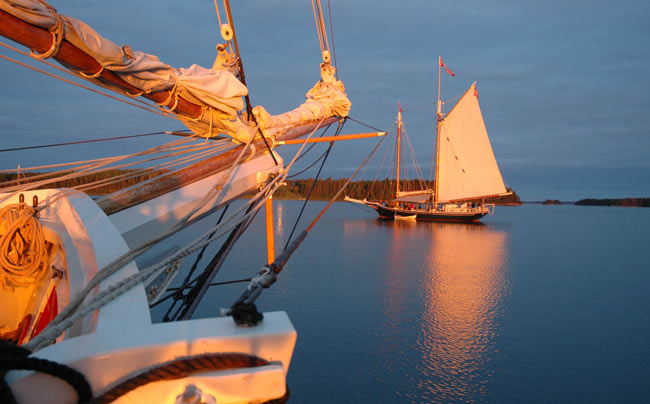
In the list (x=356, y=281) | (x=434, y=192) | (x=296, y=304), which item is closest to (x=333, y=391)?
(x=296, y=304)

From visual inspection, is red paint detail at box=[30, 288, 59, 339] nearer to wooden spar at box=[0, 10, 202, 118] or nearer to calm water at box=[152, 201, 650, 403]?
wooden spar at box=[0, 10, 202, 118]

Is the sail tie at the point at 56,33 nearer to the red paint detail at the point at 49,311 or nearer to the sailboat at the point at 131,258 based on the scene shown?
the sailboat at the point at 131,258

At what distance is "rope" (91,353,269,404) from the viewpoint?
4.03 ft

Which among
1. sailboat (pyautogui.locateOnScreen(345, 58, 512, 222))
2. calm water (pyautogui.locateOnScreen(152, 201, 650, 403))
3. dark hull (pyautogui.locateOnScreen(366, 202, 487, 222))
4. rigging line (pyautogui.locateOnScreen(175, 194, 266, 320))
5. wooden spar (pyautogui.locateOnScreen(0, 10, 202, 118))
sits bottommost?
calm water (pyautogui.locateOnScreen(152, 201, 650, 403))

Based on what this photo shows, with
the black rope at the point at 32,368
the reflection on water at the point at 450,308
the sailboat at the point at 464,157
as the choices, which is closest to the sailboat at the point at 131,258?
the black rope at the point at 32,368

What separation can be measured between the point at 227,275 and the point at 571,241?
24.0m

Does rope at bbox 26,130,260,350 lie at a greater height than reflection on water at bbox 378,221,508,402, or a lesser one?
greater

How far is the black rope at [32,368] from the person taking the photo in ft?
3.41

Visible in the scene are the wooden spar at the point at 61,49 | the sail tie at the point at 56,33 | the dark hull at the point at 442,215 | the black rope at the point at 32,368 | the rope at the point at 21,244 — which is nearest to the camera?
the black rope at the point at 32,368

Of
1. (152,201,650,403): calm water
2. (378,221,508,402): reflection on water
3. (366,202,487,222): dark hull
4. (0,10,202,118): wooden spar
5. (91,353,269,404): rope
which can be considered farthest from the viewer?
(366,202,487,222): dark hull

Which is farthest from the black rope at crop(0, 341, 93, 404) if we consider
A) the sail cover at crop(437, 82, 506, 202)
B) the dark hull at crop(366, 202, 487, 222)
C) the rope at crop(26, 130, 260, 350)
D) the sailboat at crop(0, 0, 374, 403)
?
the dark hull at crop(366, 202, 487, 222)

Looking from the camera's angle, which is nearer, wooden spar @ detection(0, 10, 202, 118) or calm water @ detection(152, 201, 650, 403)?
wooden spar @ detection(0, 10, 202, 118)

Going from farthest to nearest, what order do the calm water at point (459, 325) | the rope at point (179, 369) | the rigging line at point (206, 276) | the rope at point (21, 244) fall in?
1. the calm water at point (459, 325)
2. the rigging line at point (206, 276)
3. the rope at point (21, 244)
4. the rope at point (179, 369)

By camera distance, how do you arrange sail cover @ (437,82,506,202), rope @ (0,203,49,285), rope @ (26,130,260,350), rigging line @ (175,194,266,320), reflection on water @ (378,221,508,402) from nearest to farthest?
rope @ (26,130,260,350), rope @ (0,203,49,285), rigging line @ (175,194,266,320), reflection on water @ (378,221,508,402), sail cover @ (437,82,506,202)
